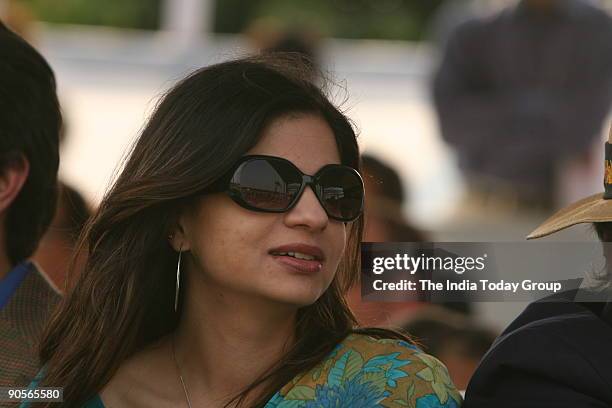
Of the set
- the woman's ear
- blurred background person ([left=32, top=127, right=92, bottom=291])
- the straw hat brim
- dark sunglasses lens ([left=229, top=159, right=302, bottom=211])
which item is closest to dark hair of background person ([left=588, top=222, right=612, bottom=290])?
the straw hat brim

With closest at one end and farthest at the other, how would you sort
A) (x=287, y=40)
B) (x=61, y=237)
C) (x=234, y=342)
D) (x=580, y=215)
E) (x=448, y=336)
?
1. (x=580, y=215)
2. (x=234, y=342)
3. (x=448, y=336)
4. (x=61, y=237)
5. (x=287, y=40)

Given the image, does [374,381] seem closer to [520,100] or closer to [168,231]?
[168,231]

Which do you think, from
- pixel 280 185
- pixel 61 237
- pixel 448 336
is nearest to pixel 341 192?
pixel 280 185

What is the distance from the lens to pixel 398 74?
7277mm

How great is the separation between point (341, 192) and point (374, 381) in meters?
0.37

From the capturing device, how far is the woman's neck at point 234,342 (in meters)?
2.61

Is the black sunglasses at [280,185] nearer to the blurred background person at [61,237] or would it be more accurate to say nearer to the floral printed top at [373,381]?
the floral printed top at [373,381]

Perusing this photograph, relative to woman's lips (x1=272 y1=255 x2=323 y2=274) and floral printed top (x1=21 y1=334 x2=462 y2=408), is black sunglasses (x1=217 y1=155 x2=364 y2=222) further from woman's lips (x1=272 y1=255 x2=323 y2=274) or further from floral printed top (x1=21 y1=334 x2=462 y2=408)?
floral printed top (x1=21 y1=334 x2=462 y2=408)

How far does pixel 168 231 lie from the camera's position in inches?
104

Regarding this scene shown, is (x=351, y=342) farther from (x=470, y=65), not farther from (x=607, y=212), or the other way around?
(x=470, y=65)

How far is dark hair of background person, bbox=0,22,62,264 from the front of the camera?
3.05m

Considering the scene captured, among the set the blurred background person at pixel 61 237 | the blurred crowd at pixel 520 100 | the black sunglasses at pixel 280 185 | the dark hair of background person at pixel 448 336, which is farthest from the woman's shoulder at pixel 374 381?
the blurred crowd at pixel 520 100

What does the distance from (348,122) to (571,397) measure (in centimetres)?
76

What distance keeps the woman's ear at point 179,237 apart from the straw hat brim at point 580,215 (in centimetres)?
70
